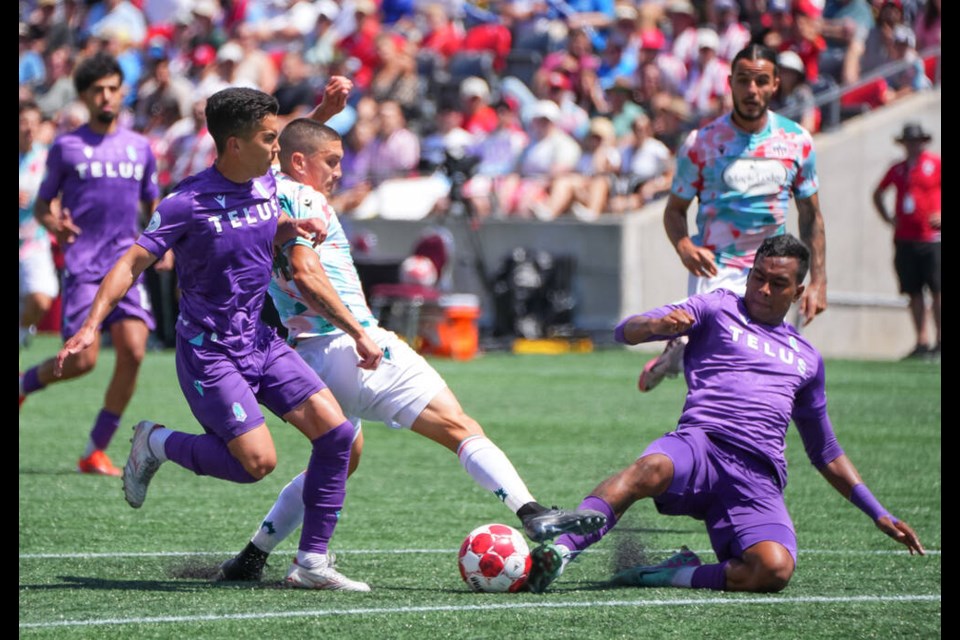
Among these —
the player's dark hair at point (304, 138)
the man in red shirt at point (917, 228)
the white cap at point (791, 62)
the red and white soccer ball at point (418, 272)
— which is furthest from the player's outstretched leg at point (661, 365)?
the white cap at point (791, 62)

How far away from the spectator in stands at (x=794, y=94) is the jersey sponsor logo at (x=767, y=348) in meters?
12.1

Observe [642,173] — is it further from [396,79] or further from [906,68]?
[396,79]

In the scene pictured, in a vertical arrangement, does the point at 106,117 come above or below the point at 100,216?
above

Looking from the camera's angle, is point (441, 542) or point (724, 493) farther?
point (441, 542)

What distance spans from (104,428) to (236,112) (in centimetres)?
413

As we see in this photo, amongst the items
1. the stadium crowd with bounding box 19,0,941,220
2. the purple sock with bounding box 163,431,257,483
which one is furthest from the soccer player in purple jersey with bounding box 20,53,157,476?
the stadium crowd with bounding box 19,0,941,220

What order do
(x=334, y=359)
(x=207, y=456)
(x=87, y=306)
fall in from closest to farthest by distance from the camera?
1. (x=207, y=456)
2. (x=334, y=359)
3. (x=87, y=306)

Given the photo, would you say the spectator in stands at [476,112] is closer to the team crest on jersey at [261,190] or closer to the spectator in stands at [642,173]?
the spectator in stands at [642,173]

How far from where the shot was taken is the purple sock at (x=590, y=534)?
646cm

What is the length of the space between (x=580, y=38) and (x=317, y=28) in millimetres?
4580

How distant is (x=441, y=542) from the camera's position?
784cm

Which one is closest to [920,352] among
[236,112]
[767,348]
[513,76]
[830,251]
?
[830,251]

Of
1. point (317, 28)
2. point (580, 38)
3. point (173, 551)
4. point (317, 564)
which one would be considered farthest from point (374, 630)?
point (317, 28)

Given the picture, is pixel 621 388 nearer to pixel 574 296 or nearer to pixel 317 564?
pixel 574 296
